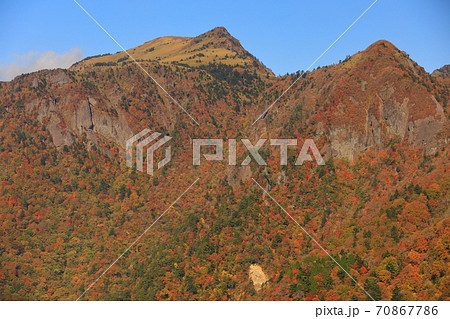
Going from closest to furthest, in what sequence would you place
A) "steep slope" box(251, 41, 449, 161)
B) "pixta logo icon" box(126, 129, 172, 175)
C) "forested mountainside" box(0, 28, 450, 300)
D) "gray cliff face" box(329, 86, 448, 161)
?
1. "forested mountainside" box(0, 28, 450, 300)
2. "gray cliff face" box(329, 86, 448, 161)
3. "steep slope" box(251, 41, 449, 161)
4. "pixta logo icon" box(126, 129, 172, 175)

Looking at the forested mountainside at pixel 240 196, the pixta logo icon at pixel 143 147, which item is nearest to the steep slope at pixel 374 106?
the forested mountainside at pixel 240 196

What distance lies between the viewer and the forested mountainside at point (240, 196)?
77438 mm

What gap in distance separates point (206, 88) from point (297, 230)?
112795 millimetres

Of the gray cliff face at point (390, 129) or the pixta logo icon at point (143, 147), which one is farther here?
the pixta logo icon at point (143, 147)

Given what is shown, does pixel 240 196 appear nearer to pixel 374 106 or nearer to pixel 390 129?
pixel 390 129

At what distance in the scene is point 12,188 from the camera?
443 ft

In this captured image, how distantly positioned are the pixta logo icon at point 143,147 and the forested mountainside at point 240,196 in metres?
2.59

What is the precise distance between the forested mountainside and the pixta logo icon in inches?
102

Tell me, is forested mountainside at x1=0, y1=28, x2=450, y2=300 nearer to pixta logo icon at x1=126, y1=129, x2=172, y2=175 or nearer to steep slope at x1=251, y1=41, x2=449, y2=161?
steep slope at x1=251, y1=41, x2=449, y2=161

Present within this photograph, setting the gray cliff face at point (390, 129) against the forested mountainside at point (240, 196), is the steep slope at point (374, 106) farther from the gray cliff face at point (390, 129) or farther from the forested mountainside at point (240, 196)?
the forested mountainside at point (240, 196)

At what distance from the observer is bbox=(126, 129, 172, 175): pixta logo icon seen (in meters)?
159

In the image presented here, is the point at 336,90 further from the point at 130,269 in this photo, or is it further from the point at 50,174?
the point at 50,174

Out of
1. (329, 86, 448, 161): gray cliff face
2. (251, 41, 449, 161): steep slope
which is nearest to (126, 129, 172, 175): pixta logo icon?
(251, 41, 449, 161): steep slope

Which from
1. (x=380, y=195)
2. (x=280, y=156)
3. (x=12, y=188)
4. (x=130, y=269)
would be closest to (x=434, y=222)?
(x=380, y=195)
